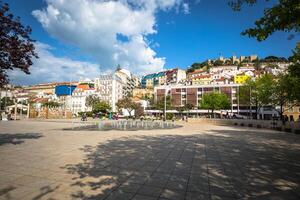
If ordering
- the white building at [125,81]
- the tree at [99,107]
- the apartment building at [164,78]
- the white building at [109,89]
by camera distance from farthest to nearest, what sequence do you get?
1. the white building at [125,81]
2. the apartment building at [164,78]
3. the white building at [109,89]
4. the tree at [99,107]

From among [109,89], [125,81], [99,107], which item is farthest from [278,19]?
[125,81]

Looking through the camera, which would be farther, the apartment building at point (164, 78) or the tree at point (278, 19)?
the apartment building at point (164, 78)

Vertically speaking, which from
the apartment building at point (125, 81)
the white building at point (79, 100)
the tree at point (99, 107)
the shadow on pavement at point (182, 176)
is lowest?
the shadow on pavement at point (182, 176)

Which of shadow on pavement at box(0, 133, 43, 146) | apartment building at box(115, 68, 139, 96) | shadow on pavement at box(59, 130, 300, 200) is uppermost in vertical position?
apartment building at box(115, 68, 139, 96)

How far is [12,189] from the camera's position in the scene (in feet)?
17.1

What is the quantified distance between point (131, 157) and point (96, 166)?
1.93 metres

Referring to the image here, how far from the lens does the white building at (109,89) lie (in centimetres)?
12888

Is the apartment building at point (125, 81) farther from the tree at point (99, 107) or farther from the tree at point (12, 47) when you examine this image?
the tree at point (12, 47)

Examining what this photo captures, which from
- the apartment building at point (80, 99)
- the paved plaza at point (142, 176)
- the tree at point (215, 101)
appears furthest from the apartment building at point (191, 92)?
the paved plaza at point (142, 176)

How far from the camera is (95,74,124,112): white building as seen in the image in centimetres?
12888

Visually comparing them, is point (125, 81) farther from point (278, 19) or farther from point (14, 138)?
point (278, 19)

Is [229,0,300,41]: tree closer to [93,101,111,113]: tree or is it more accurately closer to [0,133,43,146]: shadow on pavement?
[0,133,43,146]: shadow on pavement

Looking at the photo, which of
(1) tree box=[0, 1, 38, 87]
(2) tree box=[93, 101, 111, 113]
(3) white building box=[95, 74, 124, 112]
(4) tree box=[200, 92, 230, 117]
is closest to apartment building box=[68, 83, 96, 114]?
(3) white building box=[95, 74, 124, 112]

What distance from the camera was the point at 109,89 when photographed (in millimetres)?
130000
